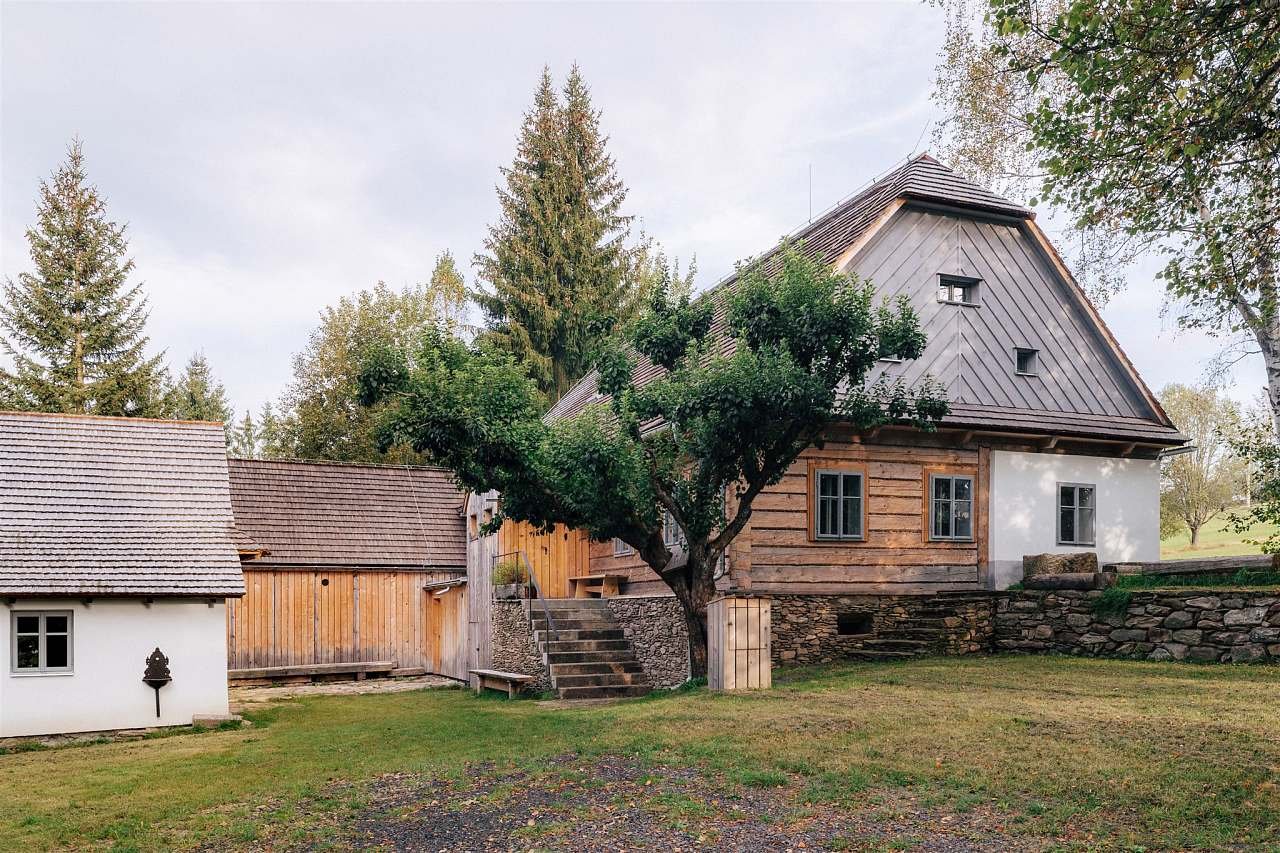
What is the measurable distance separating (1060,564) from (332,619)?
16417mm

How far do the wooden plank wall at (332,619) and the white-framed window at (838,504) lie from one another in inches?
379

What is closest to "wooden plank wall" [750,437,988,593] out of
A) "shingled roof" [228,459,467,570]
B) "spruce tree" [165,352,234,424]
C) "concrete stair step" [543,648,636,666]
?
"concrete stair step" [543,648,636,666]

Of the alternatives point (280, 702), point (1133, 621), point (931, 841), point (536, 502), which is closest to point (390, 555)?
point (280, 702)

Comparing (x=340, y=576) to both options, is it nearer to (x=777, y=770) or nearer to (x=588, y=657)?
(x=588, y=657)

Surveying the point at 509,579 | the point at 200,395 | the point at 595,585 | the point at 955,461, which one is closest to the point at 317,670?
the point at 509,579

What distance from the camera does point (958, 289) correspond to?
781 inches

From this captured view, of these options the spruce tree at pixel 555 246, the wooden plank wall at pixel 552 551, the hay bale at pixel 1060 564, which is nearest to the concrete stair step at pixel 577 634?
the wooden plank wall at pixel 552 551

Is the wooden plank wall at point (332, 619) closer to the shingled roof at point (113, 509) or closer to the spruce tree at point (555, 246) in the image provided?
the shingled roof at point (113, 509)

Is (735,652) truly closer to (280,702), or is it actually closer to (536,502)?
(536,502)

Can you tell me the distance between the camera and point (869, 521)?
1828cm

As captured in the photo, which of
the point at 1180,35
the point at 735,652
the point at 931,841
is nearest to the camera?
the point at 931,841

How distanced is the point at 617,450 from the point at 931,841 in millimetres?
8098

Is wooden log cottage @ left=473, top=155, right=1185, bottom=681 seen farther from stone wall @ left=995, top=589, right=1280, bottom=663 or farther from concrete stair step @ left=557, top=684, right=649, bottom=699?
concrete stair step @ left=557, top=684, right=649, bottom=699

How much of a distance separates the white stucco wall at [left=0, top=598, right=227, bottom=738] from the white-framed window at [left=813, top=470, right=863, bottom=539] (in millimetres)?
9729
